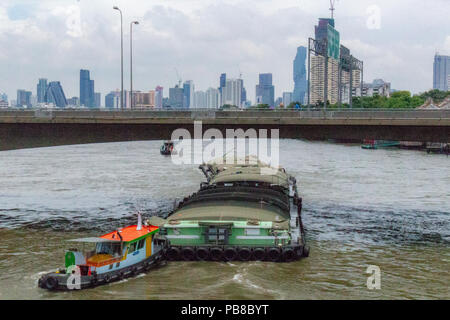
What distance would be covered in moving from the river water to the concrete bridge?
6.21 m

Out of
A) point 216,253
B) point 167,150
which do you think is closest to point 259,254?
point 216,253

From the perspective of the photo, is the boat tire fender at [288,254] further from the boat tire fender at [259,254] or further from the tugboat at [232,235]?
the boat tire fender at [259,254]

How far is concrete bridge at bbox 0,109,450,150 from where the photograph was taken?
1688 inches

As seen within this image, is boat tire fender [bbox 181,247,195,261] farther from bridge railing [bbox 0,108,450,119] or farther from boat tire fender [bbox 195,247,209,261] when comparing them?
bridge railing [bbox 0,108,450,119]

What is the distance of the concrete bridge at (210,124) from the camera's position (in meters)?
42.9

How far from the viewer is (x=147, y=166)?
8675 cm

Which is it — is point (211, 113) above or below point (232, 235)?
above

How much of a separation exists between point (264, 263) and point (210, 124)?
50.6 feet

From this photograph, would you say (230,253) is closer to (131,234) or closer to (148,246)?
(148,246)

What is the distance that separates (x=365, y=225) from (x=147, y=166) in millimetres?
47532

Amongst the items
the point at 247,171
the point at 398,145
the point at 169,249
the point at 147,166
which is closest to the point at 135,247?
the point at 169,249

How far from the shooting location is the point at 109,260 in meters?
29.8

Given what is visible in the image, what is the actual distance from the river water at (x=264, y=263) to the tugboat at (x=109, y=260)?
465 mm
